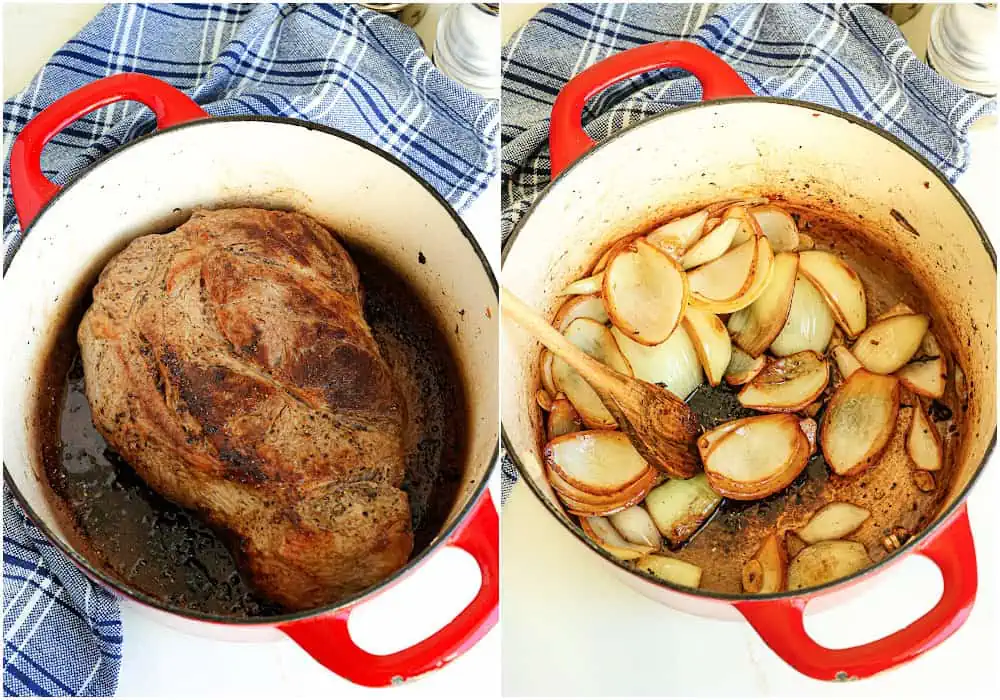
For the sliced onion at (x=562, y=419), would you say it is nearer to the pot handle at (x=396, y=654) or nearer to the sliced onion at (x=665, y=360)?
the sliced onion at (x=665, y=360)

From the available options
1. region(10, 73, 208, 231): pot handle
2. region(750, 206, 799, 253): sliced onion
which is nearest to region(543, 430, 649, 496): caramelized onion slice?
region(750, 206, 799, 253): sliced onion

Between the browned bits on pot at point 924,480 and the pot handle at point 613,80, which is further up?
the pot handle at point 613,80

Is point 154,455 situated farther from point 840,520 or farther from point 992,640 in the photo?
point 992,640

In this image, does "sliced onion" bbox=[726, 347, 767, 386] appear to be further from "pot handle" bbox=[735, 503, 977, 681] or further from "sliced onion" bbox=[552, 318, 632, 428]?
"pot handle" bbox=[735, 503, 977, 681]

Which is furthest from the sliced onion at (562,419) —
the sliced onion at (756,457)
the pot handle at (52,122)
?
the pot handle at (52,122)

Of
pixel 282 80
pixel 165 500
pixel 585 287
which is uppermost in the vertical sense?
pixel 282 80

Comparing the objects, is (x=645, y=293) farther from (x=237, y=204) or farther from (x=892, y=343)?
(x=237, y=204)

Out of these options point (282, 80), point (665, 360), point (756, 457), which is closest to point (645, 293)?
point (665, 360)
